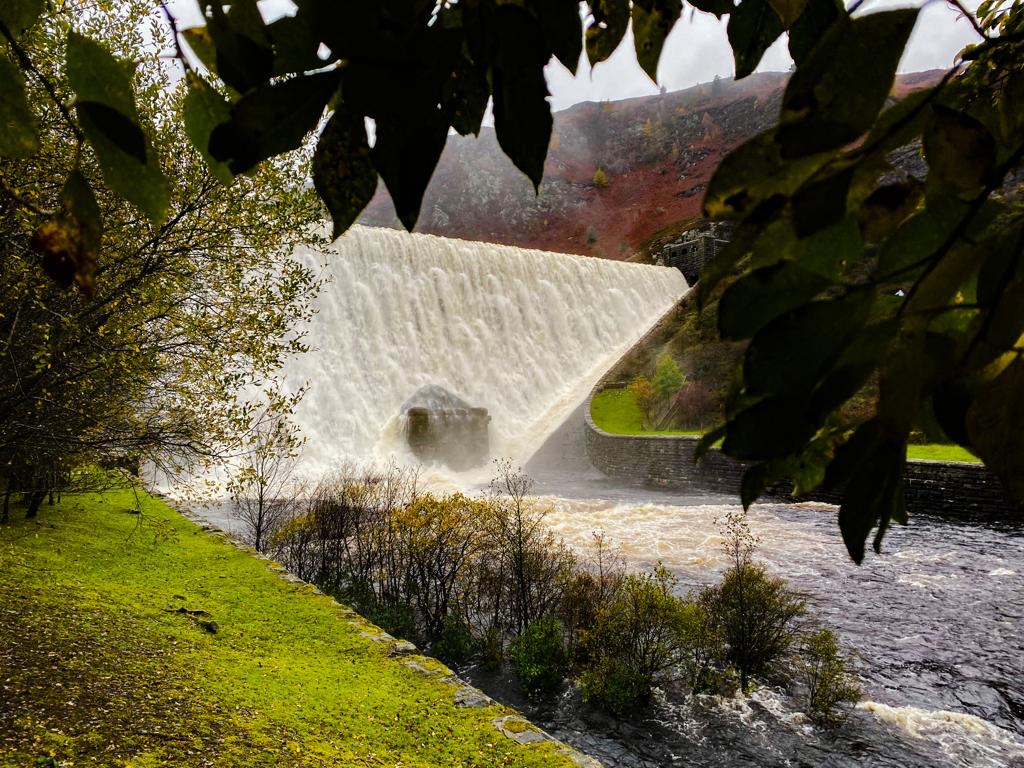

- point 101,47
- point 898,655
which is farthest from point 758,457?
point 898,655

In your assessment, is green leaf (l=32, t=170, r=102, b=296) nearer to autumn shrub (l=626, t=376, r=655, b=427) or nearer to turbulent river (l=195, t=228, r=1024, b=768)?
turbulent river (l=195, t=228, r=1024, b=768)

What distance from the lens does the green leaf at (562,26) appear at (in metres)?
0.48

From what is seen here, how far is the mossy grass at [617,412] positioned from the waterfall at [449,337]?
2.88 ft

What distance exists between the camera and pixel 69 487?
718 cm

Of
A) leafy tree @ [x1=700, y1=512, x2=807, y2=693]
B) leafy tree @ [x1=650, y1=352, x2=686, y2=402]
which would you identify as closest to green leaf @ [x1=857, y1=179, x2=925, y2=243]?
leafy tree @ [x1=700, y1=512, x2=807, y2=693]

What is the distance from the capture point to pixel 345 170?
0.46 meters

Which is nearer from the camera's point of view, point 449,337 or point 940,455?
point 940,455

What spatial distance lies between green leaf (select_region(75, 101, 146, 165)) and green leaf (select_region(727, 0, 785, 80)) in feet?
1.88

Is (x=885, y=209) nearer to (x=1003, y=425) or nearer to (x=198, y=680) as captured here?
(x=1003, y=425)

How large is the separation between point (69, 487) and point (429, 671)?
4.94 metres

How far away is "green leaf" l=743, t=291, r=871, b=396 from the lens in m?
0.35

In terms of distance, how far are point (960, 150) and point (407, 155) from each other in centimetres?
33

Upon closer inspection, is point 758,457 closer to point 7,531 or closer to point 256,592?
point 256,592

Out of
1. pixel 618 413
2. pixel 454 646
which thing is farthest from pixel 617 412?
pixel 454 646
